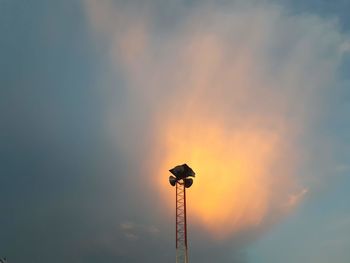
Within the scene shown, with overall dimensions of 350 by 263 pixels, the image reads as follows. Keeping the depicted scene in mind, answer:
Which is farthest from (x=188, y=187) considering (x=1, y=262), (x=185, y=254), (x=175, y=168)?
(x=1, y=262)

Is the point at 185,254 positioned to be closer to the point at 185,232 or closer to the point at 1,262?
the point at 185,232

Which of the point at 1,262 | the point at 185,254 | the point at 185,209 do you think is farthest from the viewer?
the point at 1,262

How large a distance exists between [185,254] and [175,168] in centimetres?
2380

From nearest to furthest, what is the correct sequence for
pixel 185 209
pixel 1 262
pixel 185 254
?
1. pixel 185 254
2. pixel 185 209
3. pixel 1 262

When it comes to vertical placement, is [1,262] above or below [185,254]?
above

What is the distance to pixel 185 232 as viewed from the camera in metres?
118

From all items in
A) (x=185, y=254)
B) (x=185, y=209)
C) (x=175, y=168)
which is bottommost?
(x=185, y=254)

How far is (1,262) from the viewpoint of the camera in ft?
484

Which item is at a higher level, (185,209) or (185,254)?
(185,209)

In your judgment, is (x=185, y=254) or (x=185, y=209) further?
(x=185, y=209)

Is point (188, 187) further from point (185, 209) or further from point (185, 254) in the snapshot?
point (185, 254)

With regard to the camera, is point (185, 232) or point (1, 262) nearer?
point (185, 232)

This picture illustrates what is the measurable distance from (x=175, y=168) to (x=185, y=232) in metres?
17.6

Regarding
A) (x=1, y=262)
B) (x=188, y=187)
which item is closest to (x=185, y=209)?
(x=188, y=187)
